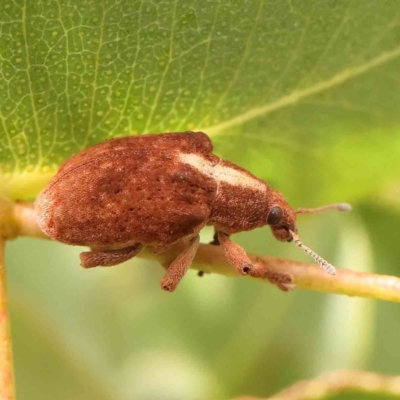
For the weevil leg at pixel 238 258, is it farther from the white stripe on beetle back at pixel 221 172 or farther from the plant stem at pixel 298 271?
the white stripe on beetle back at pixel 221 172

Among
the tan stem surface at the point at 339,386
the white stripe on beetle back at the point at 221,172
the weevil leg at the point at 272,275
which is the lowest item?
the tan stem surface at the point at 339,386

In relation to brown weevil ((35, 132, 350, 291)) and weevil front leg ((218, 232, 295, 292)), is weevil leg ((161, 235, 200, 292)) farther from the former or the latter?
weevil front leg ((218, 232, 295, 292))

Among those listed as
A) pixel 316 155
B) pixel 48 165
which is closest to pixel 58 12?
pixel 48 165

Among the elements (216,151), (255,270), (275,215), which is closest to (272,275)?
(255,270)

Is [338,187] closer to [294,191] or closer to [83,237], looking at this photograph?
[294,191]

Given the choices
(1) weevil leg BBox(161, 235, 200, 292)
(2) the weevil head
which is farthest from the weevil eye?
(1) weevil leg BBox(161, 235, 200, 292)

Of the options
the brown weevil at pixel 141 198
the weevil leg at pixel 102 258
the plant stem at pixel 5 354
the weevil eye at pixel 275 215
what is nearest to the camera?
the plant stem at pixel 5 354

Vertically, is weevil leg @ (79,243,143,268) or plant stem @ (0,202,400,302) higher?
plant stem @ (0,202,400,302)

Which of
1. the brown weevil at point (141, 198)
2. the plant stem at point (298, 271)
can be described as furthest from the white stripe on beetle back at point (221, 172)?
the plant stem at point (298, 271)
